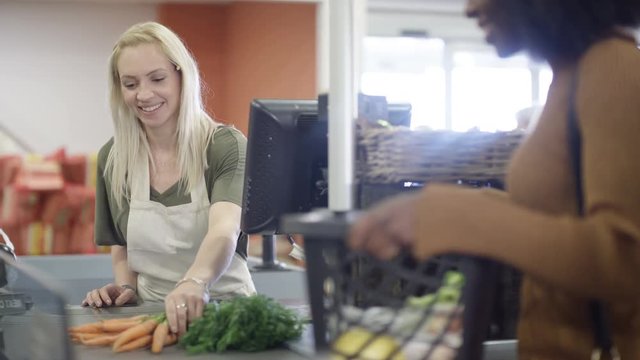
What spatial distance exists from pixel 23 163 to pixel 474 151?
14.7ft

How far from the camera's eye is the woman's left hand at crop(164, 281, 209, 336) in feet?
5.56

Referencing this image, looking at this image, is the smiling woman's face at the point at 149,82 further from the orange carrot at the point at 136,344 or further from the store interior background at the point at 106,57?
the store interior background at the point at 106,57

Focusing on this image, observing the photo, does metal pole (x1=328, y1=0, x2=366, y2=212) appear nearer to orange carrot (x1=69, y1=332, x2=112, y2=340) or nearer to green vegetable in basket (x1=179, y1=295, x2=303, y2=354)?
green vegetable in basket (x1=179, y1=295, x2=303, y2=354)

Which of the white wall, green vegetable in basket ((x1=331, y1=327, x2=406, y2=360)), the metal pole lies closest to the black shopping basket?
green vegetable in basket ((x1=331, y1=327, x2=406, y2=360))

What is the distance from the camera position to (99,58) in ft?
22.6

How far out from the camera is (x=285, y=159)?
1.91 meters

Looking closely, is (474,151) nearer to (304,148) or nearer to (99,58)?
(304,148)

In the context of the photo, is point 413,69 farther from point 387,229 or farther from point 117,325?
point 387,229

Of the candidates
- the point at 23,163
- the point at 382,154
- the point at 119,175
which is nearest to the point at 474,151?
the point at 382,154

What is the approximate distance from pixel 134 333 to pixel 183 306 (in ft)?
0.38

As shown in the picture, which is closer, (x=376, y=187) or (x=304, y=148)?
(x=376, y=187)

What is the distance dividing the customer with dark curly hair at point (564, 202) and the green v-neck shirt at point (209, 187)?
4.37ft

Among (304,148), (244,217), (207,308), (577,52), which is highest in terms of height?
(577,52)

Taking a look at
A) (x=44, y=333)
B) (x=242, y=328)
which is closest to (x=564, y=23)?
(x=44, y=333)
